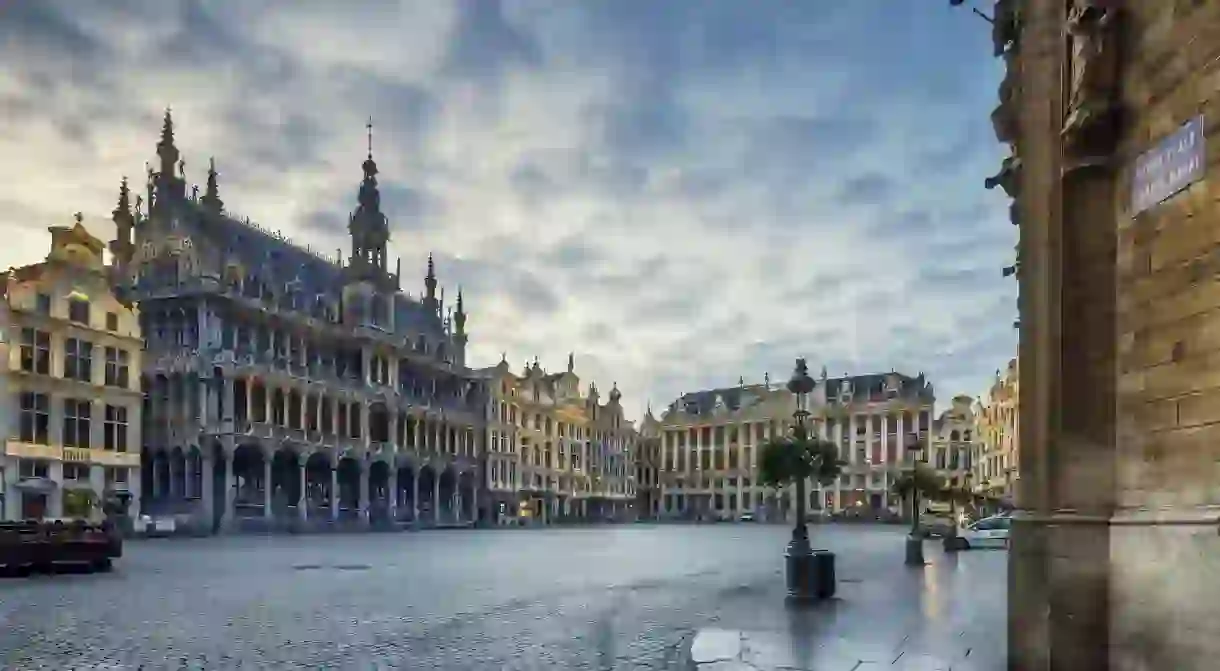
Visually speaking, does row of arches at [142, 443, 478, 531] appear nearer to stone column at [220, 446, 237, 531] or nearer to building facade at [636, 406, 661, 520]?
stone column at [220, 446, 237, 531]

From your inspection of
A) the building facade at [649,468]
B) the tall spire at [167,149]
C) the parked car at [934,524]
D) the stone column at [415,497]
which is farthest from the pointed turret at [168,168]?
the building facade at [649,468]

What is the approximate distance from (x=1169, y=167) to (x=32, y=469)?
50.5 m

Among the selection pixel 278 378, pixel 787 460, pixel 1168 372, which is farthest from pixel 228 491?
pixel 1168 372

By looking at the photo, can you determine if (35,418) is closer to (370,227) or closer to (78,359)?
(78,359)

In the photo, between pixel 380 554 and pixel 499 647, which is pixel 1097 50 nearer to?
pixel 499 647

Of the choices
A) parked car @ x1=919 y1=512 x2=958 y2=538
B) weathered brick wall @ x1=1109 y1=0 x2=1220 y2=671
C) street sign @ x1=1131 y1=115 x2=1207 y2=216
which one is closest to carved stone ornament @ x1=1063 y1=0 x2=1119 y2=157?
weathered brick wall @ x1=1109 y1=0 x2=1220 y2=671

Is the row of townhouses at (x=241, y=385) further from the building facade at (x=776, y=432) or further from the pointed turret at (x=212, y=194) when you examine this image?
the building facade at (x=776, y=432)

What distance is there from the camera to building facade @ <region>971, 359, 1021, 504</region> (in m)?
90.7

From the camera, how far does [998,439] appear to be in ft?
337

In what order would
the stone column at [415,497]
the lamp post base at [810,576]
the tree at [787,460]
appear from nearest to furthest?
the lamp post base at [810,576] < the tree at [787,460] < the stone column at [415,497]

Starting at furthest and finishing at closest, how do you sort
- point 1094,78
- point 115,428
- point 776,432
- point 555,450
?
point 776,432 < point 555,450 < point 115,428 < point 1094,78

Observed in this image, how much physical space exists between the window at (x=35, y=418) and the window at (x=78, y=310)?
4.15 metres

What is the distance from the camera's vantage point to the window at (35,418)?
47.3 metres

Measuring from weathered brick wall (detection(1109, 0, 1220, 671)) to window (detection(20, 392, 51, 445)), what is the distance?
161ft
